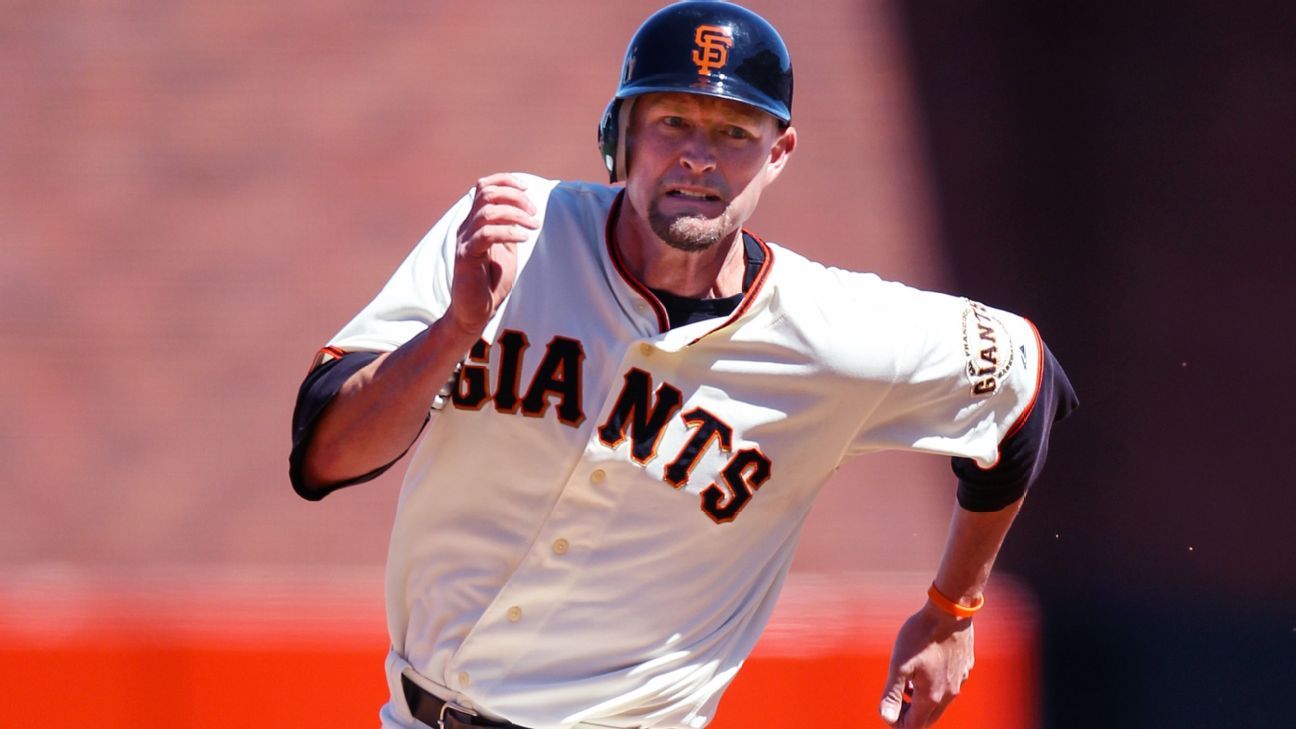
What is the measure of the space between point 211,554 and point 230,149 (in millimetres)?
1418

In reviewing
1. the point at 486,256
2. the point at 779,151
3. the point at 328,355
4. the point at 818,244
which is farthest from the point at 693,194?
the point at 818,244

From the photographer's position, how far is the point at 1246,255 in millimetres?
5098

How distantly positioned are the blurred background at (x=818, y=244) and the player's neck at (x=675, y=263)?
7.61 ft

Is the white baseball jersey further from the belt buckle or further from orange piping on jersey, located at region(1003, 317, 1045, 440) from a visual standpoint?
orange piping on jersey, located at region(1003, 317, 1045, 440)

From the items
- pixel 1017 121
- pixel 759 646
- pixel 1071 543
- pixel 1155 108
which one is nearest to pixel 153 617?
pixel 759 646

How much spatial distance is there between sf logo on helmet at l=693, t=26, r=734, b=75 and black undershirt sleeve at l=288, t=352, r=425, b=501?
0.64 meters

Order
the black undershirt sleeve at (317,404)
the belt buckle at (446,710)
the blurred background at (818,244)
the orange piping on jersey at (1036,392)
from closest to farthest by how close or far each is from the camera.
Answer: the black undershirt sleeve at (317,404)
the belt buckle at (446,710)
the orange piping on jersey at (1036,392)
the blurred background at (818,244)

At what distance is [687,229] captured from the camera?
2102 mm

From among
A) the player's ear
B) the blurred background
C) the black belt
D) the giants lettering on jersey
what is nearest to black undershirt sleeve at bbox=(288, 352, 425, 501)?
the giants lettering on jersey

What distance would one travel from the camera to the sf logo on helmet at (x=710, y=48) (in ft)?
6.98

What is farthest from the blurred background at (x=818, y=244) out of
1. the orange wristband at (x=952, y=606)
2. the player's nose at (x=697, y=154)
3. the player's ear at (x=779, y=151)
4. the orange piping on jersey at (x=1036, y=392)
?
the player's nose at (x=697, y=154)

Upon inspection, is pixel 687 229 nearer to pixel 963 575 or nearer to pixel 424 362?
pixel 424 362

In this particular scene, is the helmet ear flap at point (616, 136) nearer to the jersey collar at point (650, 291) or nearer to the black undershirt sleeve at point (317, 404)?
the jersey collar at point (650, 291)

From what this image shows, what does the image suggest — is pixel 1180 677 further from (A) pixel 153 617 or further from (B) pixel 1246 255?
(A) pixel 153 617
